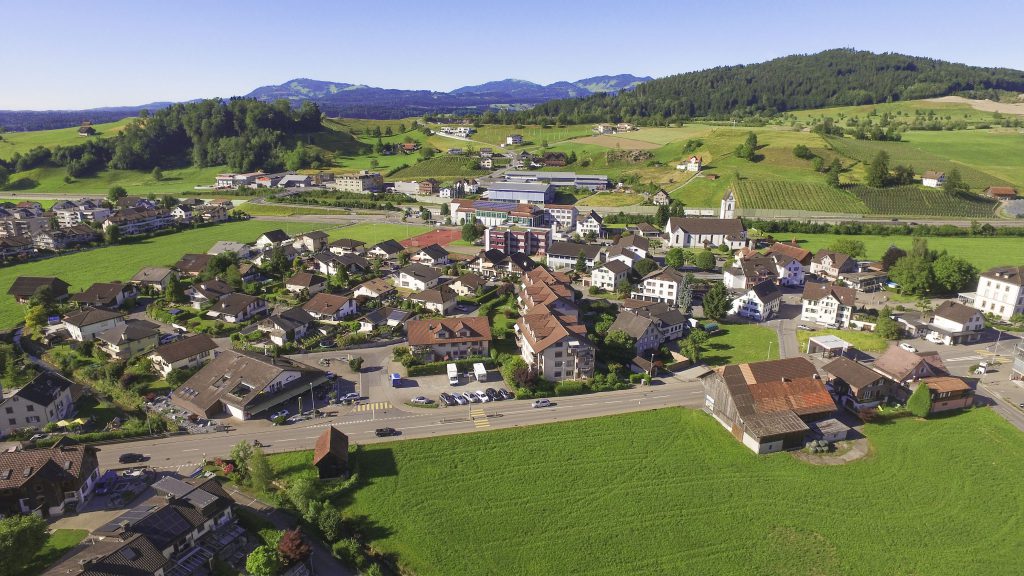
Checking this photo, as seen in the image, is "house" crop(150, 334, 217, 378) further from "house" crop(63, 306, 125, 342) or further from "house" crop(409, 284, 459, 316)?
"house" crop(409, 284, 459, 316)

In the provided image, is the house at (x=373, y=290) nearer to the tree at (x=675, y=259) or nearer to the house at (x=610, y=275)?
the house at (x=610, y=275)

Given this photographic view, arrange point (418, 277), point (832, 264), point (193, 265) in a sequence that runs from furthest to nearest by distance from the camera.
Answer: point (193, 265), point (832, 264), point (418, 277)

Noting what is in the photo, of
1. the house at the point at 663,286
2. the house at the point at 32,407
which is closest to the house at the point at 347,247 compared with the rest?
the house at the point at 663,286

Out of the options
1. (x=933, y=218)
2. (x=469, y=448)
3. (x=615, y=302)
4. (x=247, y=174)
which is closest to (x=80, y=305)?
(x=469, y=448)

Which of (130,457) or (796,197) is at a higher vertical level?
(796,197)

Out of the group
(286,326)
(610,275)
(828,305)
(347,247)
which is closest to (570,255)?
(610,275)

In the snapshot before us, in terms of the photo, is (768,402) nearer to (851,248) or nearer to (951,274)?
(951,274)

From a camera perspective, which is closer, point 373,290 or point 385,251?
point 373,290
